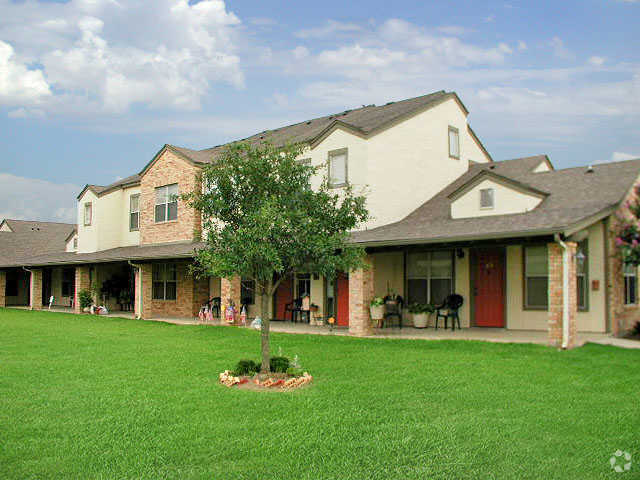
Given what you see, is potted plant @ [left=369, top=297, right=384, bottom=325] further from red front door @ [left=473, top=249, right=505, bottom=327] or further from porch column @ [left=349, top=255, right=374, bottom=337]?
red front door @ [left=473, top=249, right=505, bottom=327]

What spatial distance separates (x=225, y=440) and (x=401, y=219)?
511 inches

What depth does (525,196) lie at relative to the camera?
49.7 feet

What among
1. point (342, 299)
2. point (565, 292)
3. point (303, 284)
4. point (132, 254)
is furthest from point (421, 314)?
point (132, 254)

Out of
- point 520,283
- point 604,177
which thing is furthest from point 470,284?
point 604,177

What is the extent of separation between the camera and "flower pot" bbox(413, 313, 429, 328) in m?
16.1

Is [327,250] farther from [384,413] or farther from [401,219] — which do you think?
[401,219]

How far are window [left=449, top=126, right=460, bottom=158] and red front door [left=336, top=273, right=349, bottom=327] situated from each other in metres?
6.18

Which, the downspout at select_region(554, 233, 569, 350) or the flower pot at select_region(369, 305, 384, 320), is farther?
the flower pot at select_region(369, 305, 384, 320)

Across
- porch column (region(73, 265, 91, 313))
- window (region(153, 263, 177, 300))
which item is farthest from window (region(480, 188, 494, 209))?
porch column (region(73, 265, 91, 313))

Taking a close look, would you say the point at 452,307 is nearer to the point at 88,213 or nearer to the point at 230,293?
the point at 230,293

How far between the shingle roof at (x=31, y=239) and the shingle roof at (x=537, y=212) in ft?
83.7

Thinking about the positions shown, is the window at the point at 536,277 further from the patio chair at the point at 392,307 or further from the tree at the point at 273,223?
the tree at the point at 273,223

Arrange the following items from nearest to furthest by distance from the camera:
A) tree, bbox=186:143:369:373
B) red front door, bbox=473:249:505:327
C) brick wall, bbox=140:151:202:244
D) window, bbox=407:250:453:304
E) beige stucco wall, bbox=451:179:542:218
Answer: tree, bbox=186:143:369:373 < beige stucco wall, bbox=451:179:542:218 < red front door, bbox=473:249:505:327 < window, bbox=407:250:453:304 < brick wall, bbox=140:151:202:244

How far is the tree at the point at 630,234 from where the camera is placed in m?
13.9
